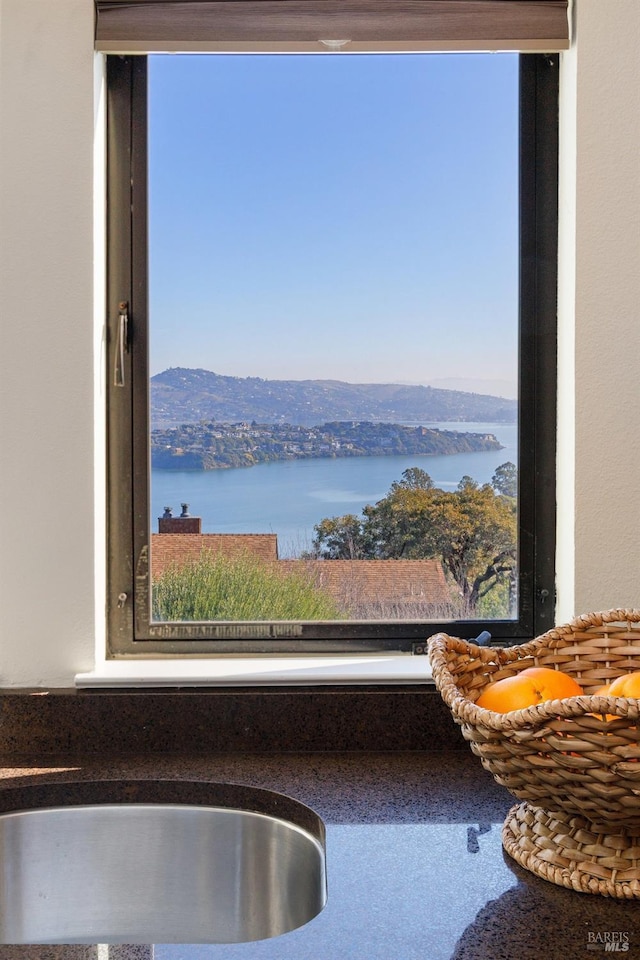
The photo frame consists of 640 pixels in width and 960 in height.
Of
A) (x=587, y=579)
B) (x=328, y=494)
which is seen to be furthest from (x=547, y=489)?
(x=328, y=494)

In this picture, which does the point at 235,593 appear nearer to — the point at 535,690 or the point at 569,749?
the point at 535,690

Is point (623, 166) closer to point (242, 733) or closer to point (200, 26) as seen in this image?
point (200, 26)

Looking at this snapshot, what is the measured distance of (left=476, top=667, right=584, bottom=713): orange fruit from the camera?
3.37 feet

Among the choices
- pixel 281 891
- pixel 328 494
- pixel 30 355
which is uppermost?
pixel 30 355

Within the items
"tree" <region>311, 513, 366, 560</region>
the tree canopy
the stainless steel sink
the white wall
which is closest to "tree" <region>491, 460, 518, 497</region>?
the tree canopy

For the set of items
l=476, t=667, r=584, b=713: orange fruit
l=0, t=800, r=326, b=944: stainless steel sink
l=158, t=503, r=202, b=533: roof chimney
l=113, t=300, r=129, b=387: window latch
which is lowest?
l=0, t=800, r=326, b=944: stainless steel sink

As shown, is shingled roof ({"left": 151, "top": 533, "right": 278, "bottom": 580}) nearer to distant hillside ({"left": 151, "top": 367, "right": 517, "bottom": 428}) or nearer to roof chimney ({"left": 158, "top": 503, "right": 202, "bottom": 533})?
roof chimney ({"left": 158, "top": 503, "right": 202, "bottom": 533})

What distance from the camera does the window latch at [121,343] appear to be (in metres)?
1.59

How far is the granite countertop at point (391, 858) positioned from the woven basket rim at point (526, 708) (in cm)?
21

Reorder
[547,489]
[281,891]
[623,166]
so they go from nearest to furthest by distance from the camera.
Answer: [281,891]
[623,166]
[547,489]

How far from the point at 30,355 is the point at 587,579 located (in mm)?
1009

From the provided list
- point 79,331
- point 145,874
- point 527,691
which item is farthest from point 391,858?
point 79,331

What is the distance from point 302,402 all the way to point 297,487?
16cm

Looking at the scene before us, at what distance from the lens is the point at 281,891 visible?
128 centimetres
